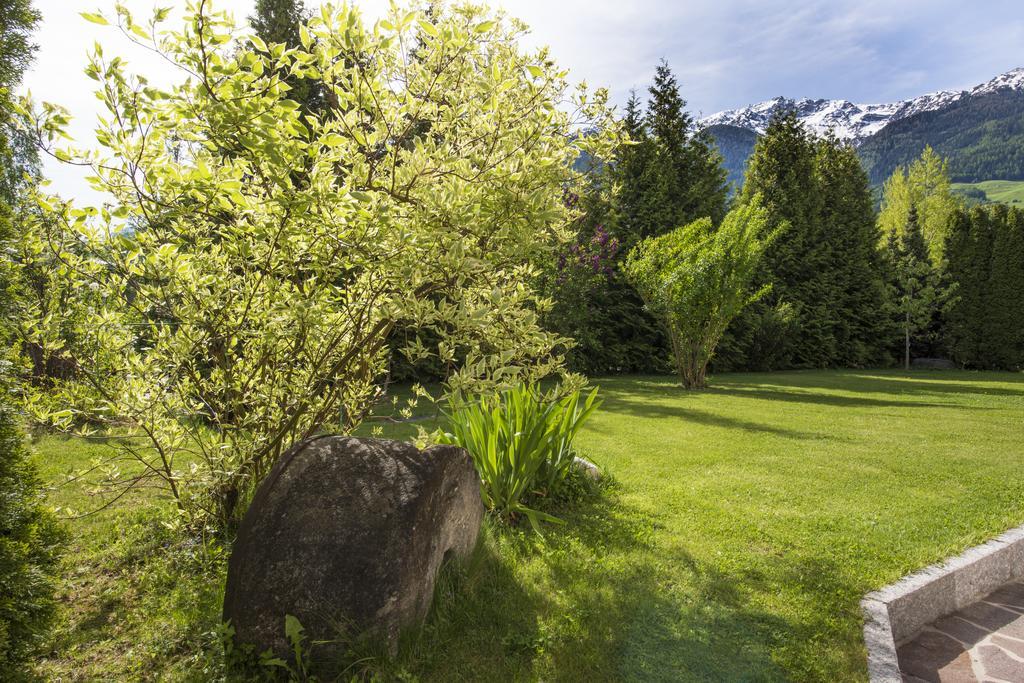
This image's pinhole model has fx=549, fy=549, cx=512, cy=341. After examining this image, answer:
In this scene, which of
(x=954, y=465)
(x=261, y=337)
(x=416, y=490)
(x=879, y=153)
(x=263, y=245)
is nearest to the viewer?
(x=416, y=490)

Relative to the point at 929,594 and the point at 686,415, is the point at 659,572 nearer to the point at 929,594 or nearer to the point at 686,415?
the point at 929,594

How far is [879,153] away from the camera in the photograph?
199m

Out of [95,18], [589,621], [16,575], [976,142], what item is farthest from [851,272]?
[976,142]

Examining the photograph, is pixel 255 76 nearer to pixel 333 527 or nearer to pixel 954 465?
pixel 333 527

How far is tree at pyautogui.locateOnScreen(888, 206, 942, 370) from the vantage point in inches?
824

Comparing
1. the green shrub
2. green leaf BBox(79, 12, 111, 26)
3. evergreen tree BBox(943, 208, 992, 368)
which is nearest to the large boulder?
the green shrub

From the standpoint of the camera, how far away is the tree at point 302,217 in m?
2.47

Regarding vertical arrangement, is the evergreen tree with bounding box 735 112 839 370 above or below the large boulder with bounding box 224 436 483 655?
above

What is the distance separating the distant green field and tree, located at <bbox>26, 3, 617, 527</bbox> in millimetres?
176841

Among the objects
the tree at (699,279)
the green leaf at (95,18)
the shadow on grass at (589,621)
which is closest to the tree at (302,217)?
the green leaf at (95,18)

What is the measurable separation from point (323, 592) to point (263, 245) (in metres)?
1.80

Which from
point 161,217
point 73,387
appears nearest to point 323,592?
point 161,217

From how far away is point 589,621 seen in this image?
122 inches

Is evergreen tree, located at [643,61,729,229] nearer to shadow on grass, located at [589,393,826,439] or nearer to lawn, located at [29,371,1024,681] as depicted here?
shadow on grass, located at [589,393,826,439]
